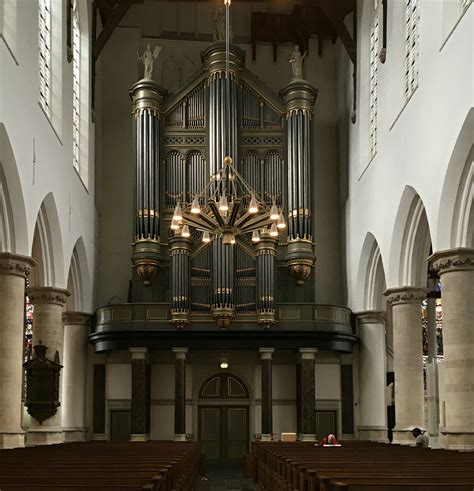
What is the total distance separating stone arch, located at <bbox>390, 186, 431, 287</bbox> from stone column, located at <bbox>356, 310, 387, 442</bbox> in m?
5.82

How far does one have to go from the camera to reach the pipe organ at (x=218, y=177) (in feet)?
107

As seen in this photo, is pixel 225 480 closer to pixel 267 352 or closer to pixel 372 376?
pixel 267 352

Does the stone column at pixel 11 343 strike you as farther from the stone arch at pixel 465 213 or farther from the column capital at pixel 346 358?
the column capital at pixel 346 358

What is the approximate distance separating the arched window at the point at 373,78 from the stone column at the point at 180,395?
369 inches

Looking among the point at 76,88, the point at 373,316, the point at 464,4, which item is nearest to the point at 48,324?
the point at 76,88

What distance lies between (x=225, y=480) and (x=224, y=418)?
8658mm

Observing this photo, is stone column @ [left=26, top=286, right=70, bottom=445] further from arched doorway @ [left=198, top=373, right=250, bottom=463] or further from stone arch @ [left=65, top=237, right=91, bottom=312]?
arched doorway @ [left=198, top=373, right=250, bottom=463]

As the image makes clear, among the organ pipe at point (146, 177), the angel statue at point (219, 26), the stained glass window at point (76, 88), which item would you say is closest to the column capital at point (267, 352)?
the organ pipe at point (146, 177)

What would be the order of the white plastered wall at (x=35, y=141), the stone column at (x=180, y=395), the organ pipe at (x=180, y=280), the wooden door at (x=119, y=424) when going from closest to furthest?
1. the white plastered wall at (x=35, y=141)
2. the stone column at (x=180, y=395)
3. the organ pipe at (x=180, y=280)
4. the wooden door at (x=119, y=424)

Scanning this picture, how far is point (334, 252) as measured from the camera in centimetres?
3688

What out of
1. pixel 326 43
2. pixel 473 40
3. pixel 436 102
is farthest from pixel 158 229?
pixel 473 40

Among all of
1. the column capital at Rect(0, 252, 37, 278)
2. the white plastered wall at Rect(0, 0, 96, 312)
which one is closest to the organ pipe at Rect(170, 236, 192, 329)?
the white plastered wall at Rect(0, 0, 96, 312)

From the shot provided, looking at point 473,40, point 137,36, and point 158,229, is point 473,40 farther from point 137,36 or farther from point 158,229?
point 137,36

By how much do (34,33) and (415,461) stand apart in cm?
1509
